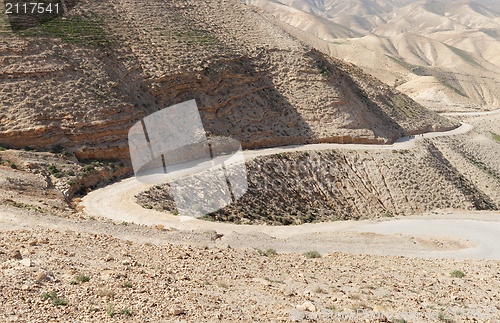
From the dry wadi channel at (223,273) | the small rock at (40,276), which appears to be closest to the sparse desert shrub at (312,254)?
the dry wadi channel at (223,273)

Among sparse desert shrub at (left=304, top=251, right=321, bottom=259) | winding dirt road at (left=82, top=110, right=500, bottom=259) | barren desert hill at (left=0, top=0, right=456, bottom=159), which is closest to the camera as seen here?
sparse desert shrub at (left=304, top=251, right=321, bottom=259)

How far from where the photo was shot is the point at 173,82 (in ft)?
122

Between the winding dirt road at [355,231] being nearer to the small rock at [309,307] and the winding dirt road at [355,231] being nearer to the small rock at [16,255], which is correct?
the small rock at [309,307]

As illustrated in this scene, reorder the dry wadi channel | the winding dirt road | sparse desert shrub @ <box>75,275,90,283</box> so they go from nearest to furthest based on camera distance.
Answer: the dry wadi channel < sparse desert shrub @ <box>75,275,90,283</box> < the winding dirt road

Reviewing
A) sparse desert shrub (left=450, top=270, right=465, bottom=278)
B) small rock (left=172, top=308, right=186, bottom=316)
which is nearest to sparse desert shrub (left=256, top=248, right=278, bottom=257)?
sparse desert shrub (left=450, top=270, right=465, bottom=278)

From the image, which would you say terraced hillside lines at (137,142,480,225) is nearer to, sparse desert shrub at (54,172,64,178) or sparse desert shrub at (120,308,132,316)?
sparse desert shrub at (54,172,64,178)

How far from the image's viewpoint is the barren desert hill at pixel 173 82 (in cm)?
3033

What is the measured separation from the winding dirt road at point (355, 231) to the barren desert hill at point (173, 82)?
5901 millimetres

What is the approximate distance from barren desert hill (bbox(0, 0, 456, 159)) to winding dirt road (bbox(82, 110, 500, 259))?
5.90 metres

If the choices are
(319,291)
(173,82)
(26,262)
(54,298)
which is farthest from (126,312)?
(173,82)

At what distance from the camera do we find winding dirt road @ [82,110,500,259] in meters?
Answer: 21.2

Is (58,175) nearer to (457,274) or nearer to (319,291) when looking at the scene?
(319,291)

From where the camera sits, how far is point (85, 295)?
10.6 m

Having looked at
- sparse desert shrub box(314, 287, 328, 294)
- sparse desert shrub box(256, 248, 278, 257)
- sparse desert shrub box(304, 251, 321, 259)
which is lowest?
sparse desert shrub box(304, 251, 321, 259)
